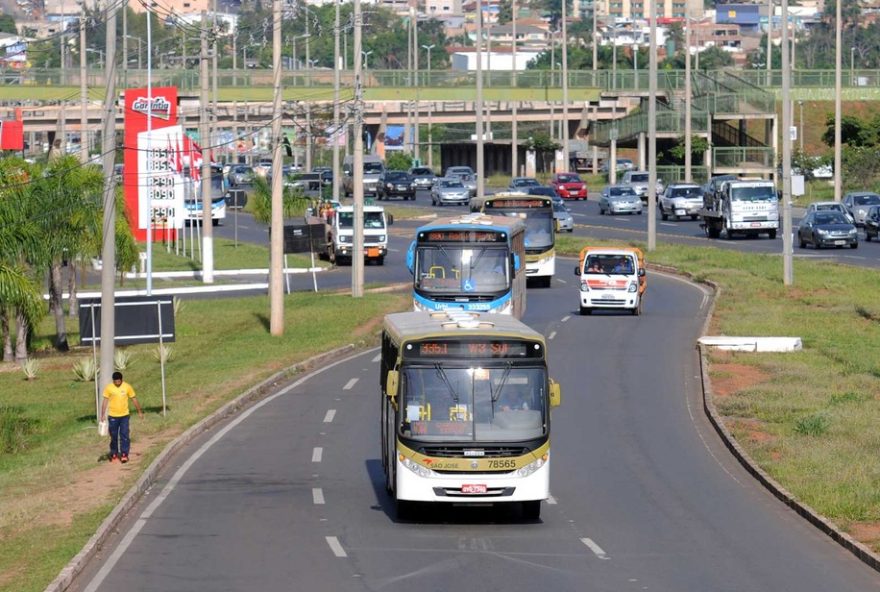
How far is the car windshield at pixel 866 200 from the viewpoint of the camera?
251 ft

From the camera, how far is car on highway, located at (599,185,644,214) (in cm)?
8988

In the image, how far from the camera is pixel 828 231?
66812 mm

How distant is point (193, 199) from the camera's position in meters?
83.5

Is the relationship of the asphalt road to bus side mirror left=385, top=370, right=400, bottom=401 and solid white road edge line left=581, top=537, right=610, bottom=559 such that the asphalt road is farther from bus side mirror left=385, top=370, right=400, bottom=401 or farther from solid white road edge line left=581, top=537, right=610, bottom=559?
bus side mirror left=385, top=370, right=400, bottom=401

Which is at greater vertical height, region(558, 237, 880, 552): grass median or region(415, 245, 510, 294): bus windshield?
region(415, 245, 510, 294): bus windshield

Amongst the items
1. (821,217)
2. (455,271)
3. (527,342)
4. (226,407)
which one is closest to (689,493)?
(527,342)

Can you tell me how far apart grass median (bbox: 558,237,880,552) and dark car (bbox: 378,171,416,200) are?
4915 cm

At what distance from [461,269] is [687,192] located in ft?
163

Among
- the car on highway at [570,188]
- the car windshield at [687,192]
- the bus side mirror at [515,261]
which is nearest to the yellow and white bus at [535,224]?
the bus side mirror at [515,261]

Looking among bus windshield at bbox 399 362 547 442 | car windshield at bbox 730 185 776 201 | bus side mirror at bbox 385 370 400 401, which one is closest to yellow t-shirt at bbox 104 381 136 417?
bus side mirror at bbox 385 370 400 401

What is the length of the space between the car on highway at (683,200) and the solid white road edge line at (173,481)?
166 ft

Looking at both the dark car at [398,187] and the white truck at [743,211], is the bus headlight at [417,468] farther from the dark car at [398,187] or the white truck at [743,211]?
the dark car at [398,187]

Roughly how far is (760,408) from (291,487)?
10.5m

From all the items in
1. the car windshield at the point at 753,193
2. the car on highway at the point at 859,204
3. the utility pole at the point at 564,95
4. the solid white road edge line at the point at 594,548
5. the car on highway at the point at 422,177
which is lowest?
the solid white road edge line at the point at 594,548
